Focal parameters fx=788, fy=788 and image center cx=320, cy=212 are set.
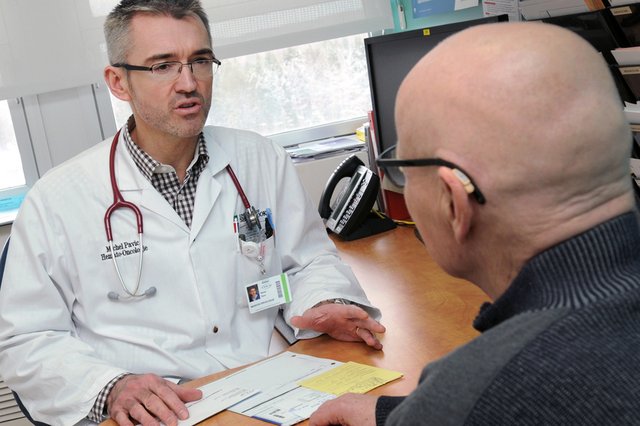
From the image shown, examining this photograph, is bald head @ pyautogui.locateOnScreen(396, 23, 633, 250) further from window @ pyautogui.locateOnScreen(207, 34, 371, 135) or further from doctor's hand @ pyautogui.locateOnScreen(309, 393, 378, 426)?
window @ pyautogui.locateOnScreen(207, 34, 371, 135)

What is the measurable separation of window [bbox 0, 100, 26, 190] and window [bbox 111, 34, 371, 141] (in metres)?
0.73

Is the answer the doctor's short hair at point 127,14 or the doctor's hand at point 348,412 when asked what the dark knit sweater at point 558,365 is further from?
the doctor's short hair at point 127,14

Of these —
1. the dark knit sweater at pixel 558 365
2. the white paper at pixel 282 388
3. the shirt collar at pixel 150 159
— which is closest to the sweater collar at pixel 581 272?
the dark knit sweater at pixel 558 365

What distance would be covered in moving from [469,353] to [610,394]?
0.44 feet

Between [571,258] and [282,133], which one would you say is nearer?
[571,258]

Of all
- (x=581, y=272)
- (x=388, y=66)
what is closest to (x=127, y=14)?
(x=388, y=66)

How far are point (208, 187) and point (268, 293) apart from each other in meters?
0.30

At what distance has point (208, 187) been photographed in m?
1.90

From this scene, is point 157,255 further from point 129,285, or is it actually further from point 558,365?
point 558,365

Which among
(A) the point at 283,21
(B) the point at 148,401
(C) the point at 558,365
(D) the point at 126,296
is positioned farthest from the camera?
(A) the point at 283,21

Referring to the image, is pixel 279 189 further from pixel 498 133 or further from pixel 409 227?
pixel 498 133

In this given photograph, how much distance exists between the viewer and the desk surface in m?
1.53

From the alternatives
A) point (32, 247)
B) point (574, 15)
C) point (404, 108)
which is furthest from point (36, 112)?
point (404, 108)

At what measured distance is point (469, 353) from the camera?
0.78 m
